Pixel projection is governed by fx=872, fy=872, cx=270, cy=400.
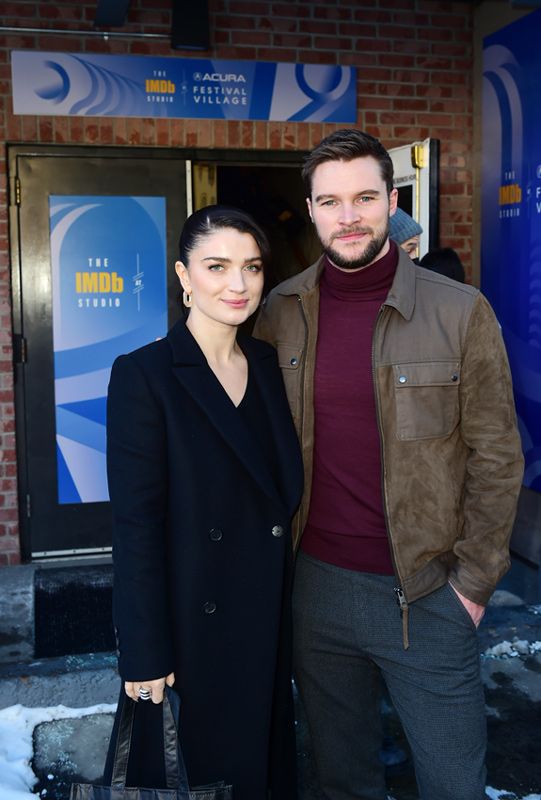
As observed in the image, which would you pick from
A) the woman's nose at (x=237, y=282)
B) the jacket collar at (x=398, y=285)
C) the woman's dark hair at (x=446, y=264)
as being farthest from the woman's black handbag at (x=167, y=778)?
the woman's dark hair at (x=446, y=264)

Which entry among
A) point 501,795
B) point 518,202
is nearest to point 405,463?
point 501,795

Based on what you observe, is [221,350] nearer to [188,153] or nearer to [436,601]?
[436,601]

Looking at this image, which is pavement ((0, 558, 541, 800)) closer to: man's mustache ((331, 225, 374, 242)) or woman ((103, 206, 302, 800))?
woman ((103, 206, 302, 800))

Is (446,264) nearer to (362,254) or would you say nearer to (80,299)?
(362,254)

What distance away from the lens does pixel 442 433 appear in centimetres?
235

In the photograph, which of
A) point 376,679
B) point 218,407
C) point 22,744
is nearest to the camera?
point 218,407

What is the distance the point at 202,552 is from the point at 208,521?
8cm

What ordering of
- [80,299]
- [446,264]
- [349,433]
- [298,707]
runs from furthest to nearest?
[80,299] → [446,264] → [298,707] → [349,433]

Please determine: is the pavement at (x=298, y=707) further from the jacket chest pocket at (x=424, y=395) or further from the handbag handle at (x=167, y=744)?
the jacket chest pocket at (x=424, y=395)

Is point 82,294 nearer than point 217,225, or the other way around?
point 217,225

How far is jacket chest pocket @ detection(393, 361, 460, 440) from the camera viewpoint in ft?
7.59

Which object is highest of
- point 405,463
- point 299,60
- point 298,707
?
point 299,60

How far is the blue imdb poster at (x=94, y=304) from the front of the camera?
531 cm

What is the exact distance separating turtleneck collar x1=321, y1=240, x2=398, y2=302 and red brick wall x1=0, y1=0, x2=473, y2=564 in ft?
10.2
